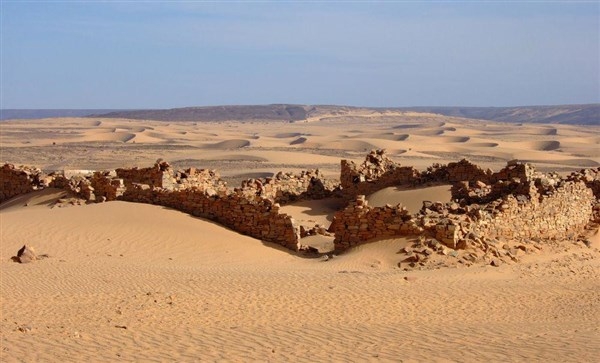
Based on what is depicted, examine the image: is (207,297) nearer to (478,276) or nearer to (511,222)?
(478,276)

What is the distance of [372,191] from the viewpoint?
23.7 metres

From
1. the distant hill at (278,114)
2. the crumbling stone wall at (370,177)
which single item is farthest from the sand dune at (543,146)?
the distant hill at (278,114)

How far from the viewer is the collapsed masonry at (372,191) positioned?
15.7 metres

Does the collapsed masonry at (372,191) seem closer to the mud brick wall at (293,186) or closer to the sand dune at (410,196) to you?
the mud brick wall at (293,186)

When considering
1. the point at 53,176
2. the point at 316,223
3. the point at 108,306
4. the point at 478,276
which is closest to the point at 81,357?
the point at 108,306

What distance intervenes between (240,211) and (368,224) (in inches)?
119

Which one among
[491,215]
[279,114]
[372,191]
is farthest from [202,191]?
[279,114]

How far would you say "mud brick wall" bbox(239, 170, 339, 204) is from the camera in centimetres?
2286

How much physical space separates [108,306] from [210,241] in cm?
485

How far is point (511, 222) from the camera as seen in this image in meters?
16.3

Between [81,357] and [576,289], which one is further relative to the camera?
[576,289]

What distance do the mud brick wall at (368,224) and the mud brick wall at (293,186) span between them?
6210 millimetres

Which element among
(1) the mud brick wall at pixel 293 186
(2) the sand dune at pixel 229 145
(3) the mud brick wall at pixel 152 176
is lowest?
(2) the sand dune at pixel 229 145

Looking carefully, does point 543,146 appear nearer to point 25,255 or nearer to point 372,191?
point 372,191
